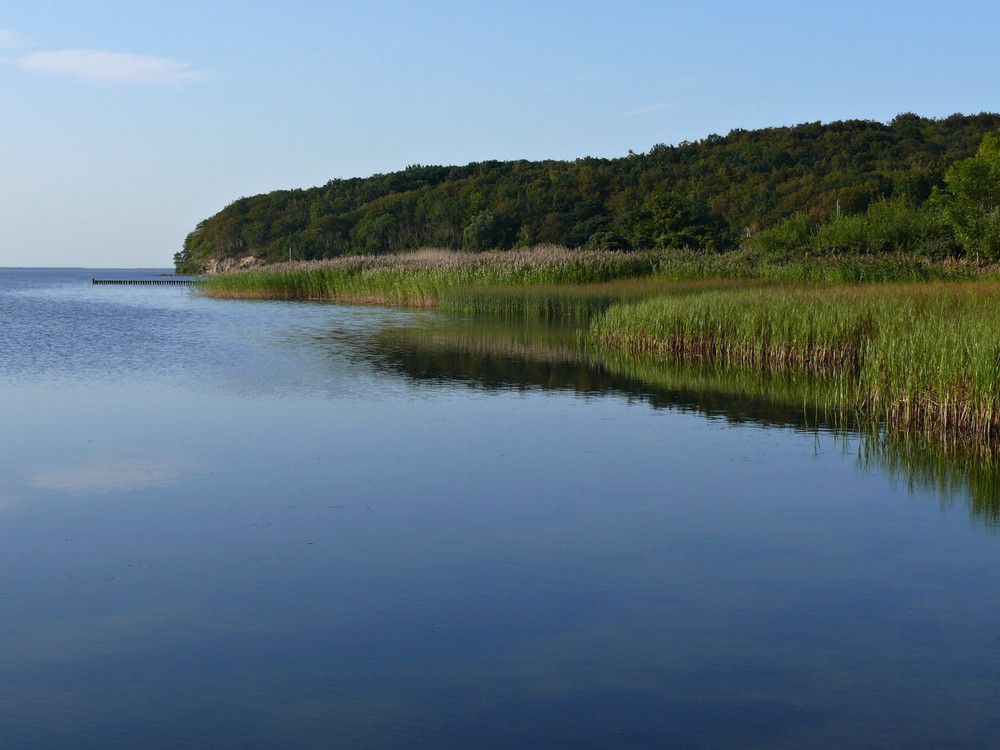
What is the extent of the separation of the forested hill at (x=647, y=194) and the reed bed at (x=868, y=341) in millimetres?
31368

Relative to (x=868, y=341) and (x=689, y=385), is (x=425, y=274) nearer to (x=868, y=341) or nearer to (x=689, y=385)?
(x=689, y=385)

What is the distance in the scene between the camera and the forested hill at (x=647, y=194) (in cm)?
6303

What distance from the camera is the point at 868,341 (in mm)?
12164

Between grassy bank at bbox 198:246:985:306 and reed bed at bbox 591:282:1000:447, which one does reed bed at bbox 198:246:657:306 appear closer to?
grassy bank at bbox 198:246:985:306

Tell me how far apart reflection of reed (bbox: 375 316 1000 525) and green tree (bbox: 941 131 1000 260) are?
565 inches

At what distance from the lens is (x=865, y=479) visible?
8.68 metres

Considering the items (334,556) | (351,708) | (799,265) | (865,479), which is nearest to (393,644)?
(351,708)

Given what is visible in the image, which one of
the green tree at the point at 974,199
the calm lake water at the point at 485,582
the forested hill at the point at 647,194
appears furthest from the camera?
the forested hill at the point at 647,194

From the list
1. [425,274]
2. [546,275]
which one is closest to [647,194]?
[425,274]

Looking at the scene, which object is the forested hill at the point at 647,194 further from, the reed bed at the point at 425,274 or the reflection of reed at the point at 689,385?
the reflection of reed at the point at 689,385

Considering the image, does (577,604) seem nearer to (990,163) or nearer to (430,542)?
(430,542)

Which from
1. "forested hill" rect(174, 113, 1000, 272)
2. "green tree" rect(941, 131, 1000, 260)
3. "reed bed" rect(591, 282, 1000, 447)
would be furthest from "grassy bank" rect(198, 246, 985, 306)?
"forested hill" rect(174, 113, 1000, 272)

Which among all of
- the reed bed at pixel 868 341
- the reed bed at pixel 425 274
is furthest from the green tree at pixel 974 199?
the reed bed at pixel 868 341

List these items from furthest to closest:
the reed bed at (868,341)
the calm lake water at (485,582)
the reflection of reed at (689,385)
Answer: the reed bed at (868,341) < the reflection of reed at (689,385) < the calm lake water at (485,582)
